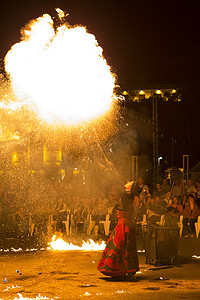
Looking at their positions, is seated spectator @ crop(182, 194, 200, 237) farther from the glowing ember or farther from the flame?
the flame

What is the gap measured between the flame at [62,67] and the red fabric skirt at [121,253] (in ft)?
13.0

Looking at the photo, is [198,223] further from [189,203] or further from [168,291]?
[168,291]

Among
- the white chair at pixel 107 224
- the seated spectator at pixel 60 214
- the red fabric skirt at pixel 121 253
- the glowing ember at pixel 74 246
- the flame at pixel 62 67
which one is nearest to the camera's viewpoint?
the red fabric skirt at pixel 121 253

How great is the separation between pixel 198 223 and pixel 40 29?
6.60 m

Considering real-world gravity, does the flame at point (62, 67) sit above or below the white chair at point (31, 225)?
above

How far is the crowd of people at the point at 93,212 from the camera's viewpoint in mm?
13383

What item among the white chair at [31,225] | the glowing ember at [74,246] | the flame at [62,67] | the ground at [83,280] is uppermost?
the flame at [62,67]

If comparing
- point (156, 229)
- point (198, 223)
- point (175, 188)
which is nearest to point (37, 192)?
point (175, 188)

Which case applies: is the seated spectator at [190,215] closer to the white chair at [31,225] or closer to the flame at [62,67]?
the flame at [62,67]

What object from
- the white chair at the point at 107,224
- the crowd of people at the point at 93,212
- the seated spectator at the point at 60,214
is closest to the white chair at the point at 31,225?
the crowd of people at the point at 93,212

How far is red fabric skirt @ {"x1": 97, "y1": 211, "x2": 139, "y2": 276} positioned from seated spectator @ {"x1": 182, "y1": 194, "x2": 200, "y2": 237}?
5920 mm

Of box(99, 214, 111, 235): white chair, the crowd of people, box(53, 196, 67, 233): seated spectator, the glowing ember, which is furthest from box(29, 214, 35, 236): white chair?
box(99, 214, 111, 235): white chair

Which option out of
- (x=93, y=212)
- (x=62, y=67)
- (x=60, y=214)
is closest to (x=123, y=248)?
(x=62, y=67)

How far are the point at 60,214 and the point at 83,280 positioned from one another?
7.26 meters
